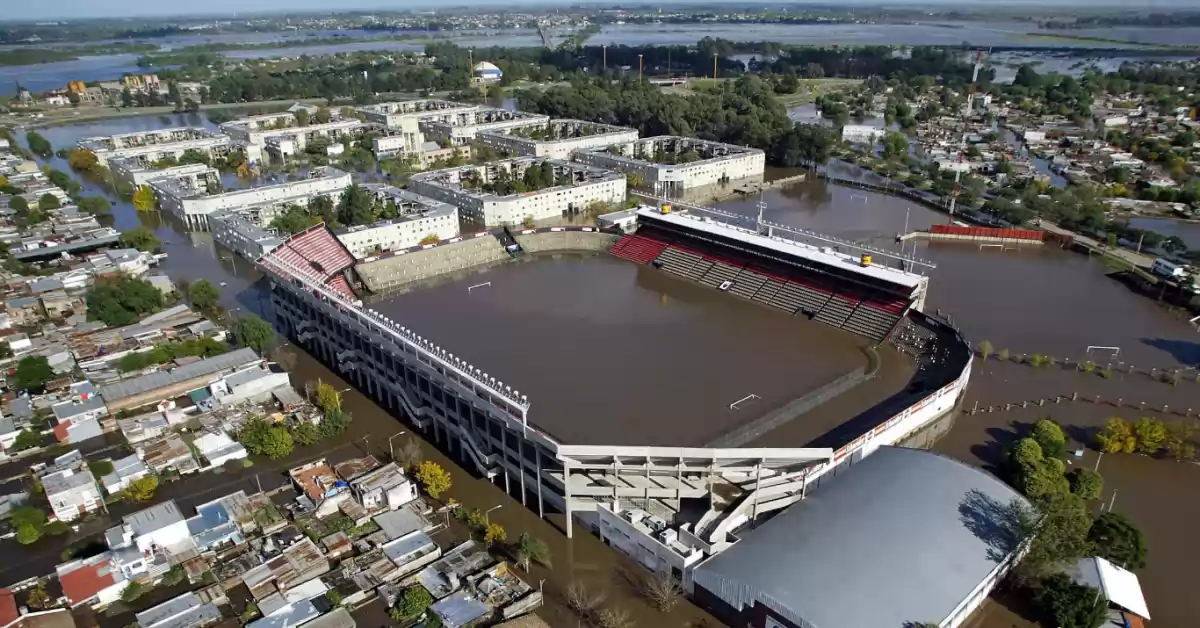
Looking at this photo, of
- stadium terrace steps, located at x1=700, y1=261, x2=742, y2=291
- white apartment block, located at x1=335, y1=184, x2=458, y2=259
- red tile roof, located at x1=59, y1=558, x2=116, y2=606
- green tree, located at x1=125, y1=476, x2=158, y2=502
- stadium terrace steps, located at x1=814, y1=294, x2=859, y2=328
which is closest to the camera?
red tile roof, located at x1=59, y1=558, x2=116, y2=606

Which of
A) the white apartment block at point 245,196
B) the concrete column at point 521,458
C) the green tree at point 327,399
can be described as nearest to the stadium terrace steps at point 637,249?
the green tree at point 327,399

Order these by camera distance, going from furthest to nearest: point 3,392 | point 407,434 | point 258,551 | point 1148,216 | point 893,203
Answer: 1. point 893,203
2. point 1148,216
3. point 3,392
4. point 407,434
5. point 258,551

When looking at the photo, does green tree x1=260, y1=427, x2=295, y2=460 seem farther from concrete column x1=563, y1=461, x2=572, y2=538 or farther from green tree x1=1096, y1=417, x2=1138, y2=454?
green tree x1=1096, y1=417, x2=1138, y2=454

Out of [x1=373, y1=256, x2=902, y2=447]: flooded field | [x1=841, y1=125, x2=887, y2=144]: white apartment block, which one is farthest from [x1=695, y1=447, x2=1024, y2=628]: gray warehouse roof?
[x1=841, y1=125, x2=887, y2=144]: white apartment block

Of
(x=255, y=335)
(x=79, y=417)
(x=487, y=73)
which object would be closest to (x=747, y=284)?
(x=255, y=335)

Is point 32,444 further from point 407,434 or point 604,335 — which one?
point 604,335

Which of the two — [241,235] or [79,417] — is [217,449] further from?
[241,235]

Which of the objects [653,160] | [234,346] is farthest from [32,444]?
[653,160]
